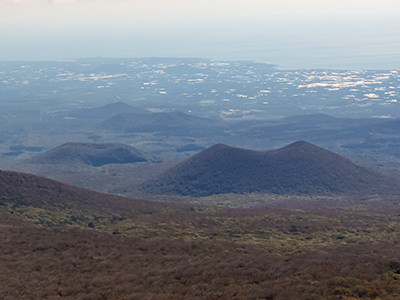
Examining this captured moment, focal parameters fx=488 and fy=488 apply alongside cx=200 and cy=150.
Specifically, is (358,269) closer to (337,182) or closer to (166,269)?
(166,269)

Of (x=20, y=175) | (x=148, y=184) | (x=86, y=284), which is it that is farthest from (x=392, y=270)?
(x=148, y=184)

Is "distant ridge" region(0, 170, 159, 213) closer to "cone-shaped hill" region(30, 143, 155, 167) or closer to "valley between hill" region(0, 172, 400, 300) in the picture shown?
"valley between hill" region(0, 172, 400, 300)

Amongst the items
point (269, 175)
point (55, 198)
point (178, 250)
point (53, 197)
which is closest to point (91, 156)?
point (269, 175)

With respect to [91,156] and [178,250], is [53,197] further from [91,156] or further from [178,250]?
[91,156]

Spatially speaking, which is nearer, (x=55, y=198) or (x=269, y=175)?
(x=55, y=198)

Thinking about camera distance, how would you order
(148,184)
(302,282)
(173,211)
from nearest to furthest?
(302,282) → (173,211) → (148,184)

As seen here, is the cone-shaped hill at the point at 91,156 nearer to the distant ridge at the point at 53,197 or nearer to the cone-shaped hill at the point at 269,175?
the cone-shaped hill at the point at 269,175
